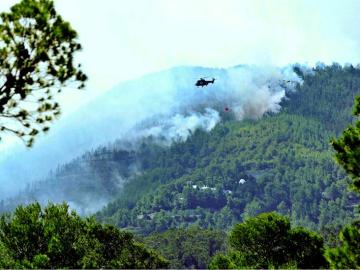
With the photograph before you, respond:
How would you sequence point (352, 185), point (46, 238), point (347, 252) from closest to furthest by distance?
point (347, 252)
point (352, 185)
point (46, 238)

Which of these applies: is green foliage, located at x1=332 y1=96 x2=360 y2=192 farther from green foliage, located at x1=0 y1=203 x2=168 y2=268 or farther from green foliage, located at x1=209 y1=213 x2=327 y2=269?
green foliage, located at x1=209 y1=213 x2=327 y2=269

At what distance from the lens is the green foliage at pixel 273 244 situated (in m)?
77.2

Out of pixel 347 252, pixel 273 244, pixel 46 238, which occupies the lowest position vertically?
pixel 273 244

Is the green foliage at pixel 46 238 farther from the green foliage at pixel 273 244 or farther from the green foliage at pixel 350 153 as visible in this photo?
the green foliage at pixel 350 153

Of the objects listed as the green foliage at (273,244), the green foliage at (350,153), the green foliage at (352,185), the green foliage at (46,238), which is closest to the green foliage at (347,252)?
the green foliage at (352,185)

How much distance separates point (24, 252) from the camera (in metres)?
70.9

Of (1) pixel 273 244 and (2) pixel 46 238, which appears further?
(1) pixel 273 244

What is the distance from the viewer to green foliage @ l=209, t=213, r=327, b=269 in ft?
253

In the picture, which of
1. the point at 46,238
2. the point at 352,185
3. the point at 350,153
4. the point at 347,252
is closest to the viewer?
Answer: the point at 350,153

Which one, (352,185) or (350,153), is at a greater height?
(350,153)

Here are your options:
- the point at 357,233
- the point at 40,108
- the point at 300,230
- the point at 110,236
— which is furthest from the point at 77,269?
the point at 40,108

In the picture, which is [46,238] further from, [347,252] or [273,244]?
[347,252]

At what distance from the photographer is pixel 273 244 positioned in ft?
266

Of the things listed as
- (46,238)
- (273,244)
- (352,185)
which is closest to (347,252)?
(352,185)
